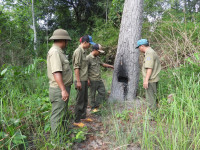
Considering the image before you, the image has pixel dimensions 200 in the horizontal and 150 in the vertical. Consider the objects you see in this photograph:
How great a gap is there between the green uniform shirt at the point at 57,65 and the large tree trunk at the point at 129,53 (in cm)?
183

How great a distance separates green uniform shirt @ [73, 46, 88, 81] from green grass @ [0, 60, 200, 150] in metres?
0.85

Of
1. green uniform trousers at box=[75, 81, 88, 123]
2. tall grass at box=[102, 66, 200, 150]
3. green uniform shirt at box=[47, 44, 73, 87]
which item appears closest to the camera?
tall grass at box=[102, 66, 200, 150]

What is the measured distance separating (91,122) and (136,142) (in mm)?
1333

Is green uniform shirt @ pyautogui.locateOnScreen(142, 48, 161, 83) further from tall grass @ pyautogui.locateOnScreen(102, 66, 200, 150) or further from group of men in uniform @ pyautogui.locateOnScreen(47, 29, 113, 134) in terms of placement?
group of men in uniform @ pyautogui.locateOnScreen(47, 29, 113, 134)

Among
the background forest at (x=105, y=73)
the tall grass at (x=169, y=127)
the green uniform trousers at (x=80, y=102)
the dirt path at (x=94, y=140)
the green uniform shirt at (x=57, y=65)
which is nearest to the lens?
the tall grass at (x=169, y=127)

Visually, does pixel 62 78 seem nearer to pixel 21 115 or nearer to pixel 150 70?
pixel 21 115

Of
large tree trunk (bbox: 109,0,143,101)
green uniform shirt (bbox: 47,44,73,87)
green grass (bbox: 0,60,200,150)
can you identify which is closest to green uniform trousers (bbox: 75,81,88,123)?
green grass (bbox: 0,60,200,150)

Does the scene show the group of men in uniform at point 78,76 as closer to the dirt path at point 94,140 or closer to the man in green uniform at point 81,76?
the man in green uniform at point 81,76

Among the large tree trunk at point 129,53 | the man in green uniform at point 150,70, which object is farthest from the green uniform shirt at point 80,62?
the man in green uniform at point 150,70

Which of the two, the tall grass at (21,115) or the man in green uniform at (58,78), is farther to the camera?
the man in green uniform at (58,78)

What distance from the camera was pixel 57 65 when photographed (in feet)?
7.38

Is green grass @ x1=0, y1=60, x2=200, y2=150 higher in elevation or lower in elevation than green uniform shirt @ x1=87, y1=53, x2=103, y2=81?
lower

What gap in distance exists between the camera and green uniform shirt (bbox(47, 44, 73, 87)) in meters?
2.25

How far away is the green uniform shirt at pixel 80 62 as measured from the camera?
10.4 feet
